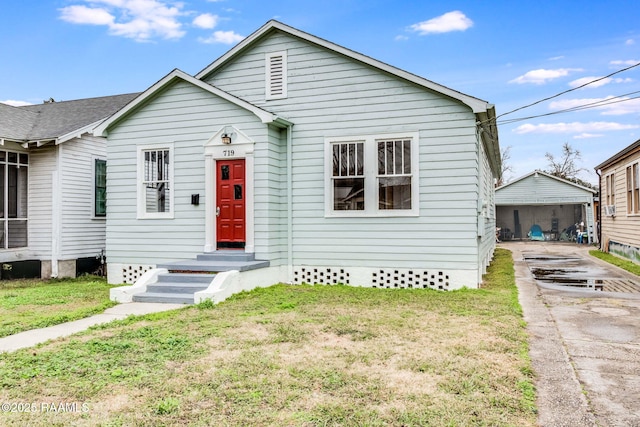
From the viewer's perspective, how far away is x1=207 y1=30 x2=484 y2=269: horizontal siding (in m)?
8.85

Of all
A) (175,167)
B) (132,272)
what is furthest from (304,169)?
(132,272)

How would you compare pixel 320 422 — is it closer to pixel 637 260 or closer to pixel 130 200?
pixel 130 200

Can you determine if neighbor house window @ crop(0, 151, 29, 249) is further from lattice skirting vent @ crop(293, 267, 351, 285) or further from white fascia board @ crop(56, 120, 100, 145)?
lattice skirting vent @ crop(293, 267, 351, 285)

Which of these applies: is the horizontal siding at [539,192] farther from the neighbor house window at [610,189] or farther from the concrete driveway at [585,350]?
the concrete driveway at [585,350]

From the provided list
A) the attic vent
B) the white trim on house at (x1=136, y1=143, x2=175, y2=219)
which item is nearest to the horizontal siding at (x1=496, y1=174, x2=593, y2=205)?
the attic vent

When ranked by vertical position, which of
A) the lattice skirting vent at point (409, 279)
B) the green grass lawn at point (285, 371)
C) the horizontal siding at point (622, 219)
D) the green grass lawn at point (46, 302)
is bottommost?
the green grass lawn at point (46, 302)

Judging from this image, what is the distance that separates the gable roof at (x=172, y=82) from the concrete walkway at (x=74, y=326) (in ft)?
13.1

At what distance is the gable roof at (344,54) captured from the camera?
859 cm

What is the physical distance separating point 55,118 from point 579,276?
15113 mm

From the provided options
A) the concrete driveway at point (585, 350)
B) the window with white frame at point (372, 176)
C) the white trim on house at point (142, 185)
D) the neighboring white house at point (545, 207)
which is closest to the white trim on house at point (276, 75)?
the window with white frame at point (372, 176)

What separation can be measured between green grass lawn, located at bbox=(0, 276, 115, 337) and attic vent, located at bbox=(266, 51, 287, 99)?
5.31 metres

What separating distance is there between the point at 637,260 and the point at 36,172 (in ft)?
56.1

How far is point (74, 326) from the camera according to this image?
6039mm

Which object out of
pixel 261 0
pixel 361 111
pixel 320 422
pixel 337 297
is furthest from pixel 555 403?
pixel 261 0
